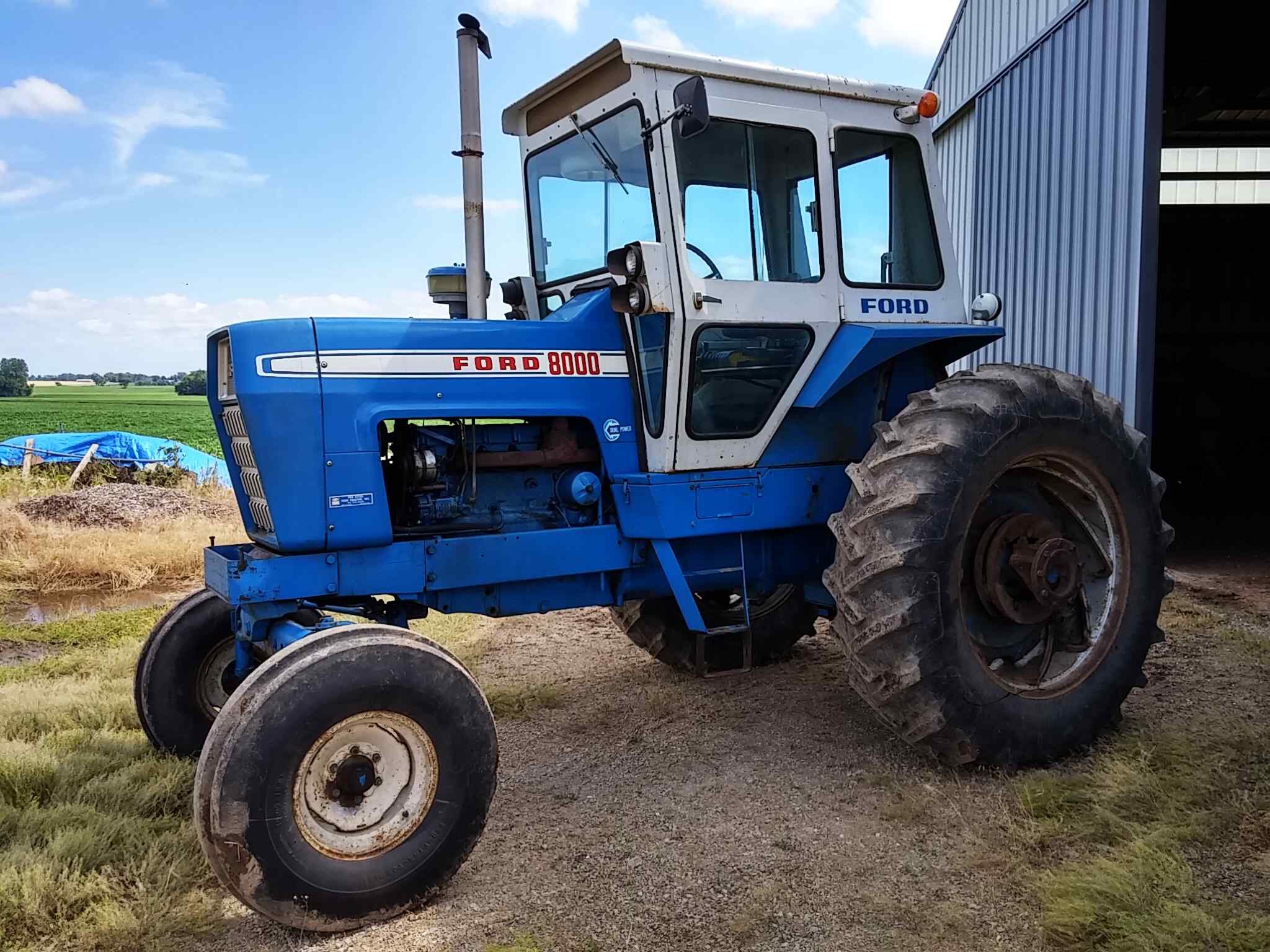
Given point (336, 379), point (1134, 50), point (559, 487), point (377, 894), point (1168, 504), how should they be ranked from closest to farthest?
point (377, 894) < point (336, 379) < point (559, 487) < point (1134, 50) < point (1168, 504)

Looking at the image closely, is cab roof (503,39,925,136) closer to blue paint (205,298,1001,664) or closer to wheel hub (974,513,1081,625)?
blue paint (205,298,1001,664)

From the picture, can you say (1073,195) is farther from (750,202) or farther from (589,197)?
(589,197)

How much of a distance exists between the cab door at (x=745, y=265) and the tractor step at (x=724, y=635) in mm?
723

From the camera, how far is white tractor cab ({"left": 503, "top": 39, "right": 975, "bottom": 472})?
4.00 meters

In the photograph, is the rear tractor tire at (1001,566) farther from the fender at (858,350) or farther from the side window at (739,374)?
the side window at (739,374)

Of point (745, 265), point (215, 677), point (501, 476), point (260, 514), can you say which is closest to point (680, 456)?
point (501, 476)

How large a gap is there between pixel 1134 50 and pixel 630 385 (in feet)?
18.0

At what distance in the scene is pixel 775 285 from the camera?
13.9ft

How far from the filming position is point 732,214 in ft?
13.8

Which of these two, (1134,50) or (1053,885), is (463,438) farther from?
(1134,50)

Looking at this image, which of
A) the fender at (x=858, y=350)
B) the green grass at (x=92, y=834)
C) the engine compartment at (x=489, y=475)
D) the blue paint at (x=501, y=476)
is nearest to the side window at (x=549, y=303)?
the blue paint at (x=501, y=476)

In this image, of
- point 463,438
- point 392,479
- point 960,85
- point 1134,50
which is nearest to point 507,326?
point 463,438

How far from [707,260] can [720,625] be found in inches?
80.8

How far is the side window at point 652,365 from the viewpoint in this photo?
13.4ft
